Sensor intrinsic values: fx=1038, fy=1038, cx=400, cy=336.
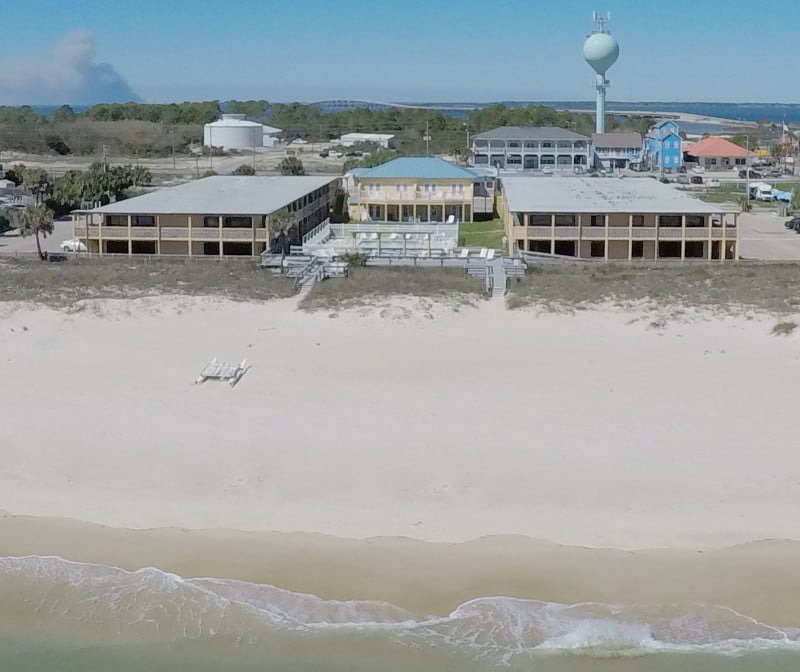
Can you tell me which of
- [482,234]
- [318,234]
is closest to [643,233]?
[482,234]

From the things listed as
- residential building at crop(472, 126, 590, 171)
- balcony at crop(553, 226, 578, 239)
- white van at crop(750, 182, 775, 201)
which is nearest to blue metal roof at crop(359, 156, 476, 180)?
balcony at crop(553, 226, 578, 239)

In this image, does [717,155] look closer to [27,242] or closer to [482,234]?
[482,234]

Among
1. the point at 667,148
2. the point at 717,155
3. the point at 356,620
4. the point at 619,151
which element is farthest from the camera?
the point at 717,155

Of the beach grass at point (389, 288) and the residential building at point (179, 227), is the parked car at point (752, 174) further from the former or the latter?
the beach grass at point (389, 288)

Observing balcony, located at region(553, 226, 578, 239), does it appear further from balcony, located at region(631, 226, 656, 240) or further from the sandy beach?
the sandy beach

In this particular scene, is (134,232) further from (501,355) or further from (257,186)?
(501,355)
